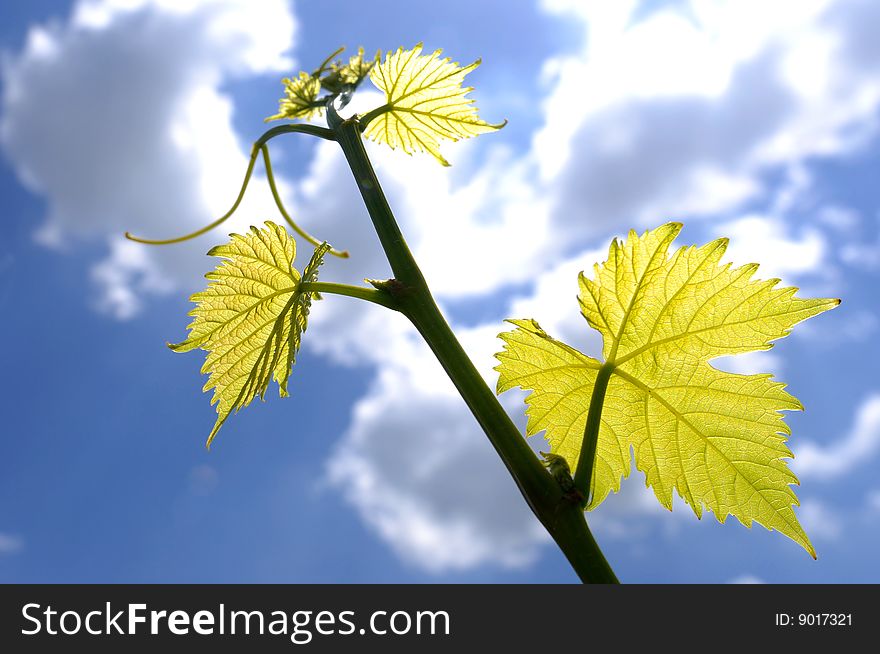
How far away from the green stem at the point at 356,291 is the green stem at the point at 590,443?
0.33 metres

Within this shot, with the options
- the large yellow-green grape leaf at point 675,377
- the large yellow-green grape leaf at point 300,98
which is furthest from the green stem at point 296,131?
the large yellow-green grape leaf at point 675,377

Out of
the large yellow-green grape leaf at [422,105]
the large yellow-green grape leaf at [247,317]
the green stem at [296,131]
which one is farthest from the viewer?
the large yellow-green grape leaf at [422,105]

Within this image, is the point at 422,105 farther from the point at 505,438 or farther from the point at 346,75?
the point at 505,438

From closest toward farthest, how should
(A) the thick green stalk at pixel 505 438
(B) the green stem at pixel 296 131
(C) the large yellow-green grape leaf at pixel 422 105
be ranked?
1. (A) the thick green stalk at pixel 505 438
2. (B) the green stem at pixel 296 131
3. (C) the large yellow-green grape leaf at pixel 422 105

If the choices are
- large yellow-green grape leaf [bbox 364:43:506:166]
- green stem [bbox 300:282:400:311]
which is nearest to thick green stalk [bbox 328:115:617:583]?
green stem [bbox 300:282:400:311]

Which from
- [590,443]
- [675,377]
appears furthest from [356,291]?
[675,377]

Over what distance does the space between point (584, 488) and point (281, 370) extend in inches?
21.0

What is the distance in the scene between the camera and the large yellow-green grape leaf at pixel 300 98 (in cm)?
126

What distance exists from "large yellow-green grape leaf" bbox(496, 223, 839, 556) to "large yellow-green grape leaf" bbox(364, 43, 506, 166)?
1.42ft

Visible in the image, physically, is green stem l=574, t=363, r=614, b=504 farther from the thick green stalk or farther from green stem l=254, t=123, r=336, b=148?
green stem l=254, t=123, r=336, b=148

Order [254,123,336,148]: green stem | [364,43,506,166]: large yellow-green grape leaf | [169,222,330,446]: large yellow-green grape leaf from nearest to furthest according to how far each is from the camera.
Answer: [254,123,336,148]: green stem < [169,222,330,446]: large yellow-green grape leaf < [364,43,506,166]: large yellow-green grape leaf

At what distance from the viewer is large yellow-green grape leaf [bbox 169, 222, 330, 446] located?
1.20m

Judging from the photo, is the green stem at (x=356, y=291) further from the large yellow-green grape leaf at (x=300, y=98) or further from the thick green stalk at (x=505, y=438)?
the large yellow-green grape leaf at (x=300, y=98)

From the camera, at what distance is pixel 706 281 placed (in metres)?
1.17
